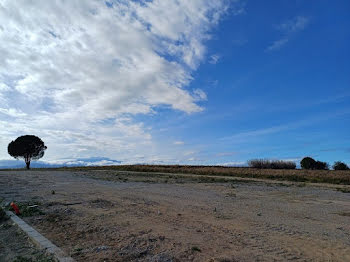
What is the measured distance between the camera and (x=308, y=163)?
56.0 metres

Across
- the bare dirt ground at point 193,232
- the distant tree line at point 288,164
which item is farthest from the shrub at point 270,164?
the bare dirt ground at point 193,232

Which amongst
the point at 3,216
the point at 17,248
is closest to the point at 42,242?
the point at 17,248

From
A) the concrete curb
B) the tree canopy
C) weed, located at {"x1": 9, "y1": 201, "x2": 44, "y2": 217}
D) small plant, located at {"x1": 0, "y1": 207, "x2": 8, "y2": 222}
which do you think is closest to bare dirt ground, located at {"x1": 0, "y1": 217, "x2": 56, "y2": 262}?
the concrete curb

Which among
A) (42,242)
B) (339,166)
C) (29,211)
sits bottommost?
(42,242)

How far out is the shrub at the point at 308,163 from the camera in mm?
55375

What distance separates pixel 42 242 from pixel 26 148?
70844mm

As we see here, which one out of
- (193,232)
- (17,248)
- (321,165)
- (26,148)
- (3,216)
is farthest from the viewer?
(26,148)

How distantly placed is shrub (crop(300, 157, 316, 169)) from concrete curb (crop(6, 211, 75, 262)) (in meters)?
58.7

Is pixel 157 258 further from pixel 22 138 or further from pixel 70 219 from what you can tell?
pixel 22 138

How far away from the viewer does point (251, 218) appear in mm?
8094

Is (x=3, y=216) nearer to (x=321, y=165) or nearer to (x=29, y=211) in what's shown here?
(x=29, y=211)

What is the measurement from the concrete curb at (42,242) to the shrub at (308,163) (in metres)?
58.7

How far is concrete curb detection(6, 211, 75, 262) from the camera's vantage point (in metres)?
4.74

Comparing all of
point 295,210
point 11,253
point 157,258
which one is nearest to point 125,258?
point 157,258
